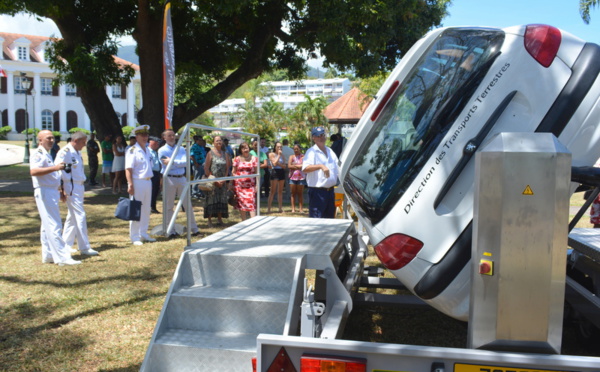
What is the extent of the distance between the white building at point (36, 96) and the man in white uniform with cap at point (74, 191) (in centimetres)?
5375

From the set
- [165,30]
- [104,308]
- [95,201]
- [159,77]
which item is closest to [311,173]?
[104,308]

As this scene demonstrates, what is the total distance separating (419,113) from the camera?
3.38m

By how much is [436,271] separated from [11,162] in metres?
31.6

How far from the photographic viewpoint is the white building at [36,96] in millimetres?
59844

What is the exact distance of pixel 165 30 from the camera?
1319cm

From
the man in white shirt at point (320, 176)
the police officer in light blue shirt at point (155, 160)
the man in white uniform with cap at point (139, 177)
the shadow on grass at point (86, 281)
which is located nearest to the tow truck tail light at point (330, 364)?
the shadow on grass at point (86, 281)

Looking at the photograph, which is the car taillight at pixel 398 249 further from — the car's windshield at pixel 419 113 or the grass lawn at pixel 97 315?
the grass lawn at pixel 97 315

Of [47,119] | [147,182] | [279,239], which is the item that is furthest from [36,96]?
[279,239]

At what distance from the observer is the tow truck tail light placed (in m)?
2.36

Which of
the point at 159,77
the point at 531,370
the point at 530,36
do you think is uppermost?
the point at 159,77

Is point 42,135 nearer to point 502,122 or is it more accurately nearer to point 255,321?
point 255,321

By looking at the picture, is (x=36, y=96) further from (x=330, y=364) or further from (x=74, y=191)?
(x=330, y=364)

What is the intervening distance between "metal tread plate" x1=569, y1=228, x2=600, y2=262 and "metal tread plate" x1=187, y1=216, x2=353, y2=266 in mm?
1835

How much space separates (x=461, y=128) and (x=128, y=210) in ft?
21.0
